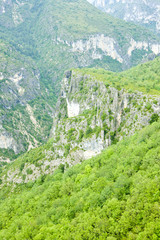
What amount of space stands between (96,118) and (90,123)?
146 inches

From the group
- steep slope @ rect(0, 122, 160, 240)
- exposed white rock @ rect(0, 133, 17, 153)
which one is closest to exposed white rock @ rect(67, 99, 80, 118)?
steep slope @ rect(0, 122, 160, 240)

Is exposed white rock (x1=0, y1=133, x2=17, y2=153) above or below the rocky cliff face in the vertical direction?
below

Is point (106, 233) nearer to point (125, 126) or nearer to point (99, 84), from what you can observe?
point (125, 126)

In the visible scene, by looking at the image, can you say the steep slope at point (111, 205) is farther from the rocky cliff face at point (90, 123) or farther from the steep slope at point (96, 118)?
the steep slope at point (96, 118)

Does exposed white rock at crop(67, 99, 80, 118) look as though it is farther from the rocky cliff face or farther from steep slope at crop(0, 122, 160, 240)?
steep slope at crop(0, 122, 160, 240)

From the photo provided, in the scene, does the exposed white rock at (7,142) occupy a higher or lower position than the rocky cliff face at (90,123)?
lower

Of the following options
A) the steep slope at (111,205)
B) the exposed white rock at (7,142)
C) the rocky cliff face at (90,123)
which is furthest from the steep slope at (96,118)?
the exposed white rock at (7,142)

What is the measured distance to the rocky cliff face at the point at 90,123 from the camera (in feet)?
209

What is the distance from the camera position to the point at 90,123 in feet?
263

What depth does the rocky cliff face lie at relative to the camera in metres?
63.8

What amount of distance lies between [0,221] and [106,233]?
4378 cm

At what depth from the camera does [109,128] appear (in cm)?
7094

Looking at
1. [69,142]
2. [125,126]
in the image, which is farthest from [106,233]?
[69,142]

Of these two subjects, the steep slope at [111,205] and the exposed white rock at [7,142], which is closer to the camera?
the steep slope at [111,205]
